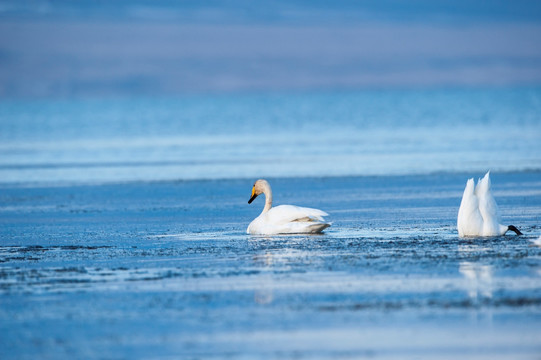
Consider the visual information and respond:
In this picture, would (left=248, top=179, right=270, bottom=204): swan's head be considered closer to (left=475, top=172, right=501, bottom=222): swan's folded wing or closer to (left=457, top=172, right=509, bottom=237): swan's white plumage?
(left=457, top=172, right=509, bottom=237): swan's white plumage

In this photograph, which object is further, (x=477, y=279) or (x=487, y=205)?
(x=487, y=205)

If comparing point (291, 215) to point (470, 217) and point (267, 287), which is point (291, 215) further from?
point (267, 287)

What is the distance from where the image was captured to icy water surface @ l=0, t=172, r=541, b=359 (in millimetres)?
8836

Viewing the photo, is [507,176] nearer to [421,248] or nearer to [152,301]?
[421,248]

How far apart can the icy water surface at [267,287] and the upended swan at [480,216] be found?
0.27m

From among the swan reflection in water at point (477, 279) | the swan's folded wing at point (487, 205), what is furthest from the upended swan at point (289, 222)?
the swan reflection in water at point (477, 279)

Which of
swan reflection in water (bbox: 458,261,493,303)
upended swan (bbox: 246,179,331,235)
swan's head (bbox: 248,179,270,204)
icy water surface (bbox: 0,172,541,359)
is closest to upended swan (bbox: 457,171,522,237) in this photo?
icy water surface (bbox: 0,172,541,359)

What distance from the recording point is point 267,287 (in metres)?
11.3

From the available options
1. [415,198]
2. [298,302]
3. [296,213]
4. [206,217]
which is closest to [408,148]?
[415,198]

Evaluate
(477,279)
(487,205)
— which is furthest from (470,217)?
(477,279)

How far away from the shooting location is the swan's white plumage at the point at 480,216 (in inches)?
573

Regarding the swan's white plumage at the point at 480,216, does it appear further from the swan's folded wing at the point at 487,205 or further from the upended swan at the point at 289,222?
the upended swan at the point at 289,222

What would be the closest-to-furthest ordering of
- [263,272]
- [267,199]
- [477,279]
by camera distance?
[477,279], [263,272], [267,199]

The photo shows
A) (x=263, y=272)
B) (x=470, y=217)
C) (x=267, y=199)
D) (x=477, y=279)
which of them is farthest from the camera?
(x=267, y=199)
